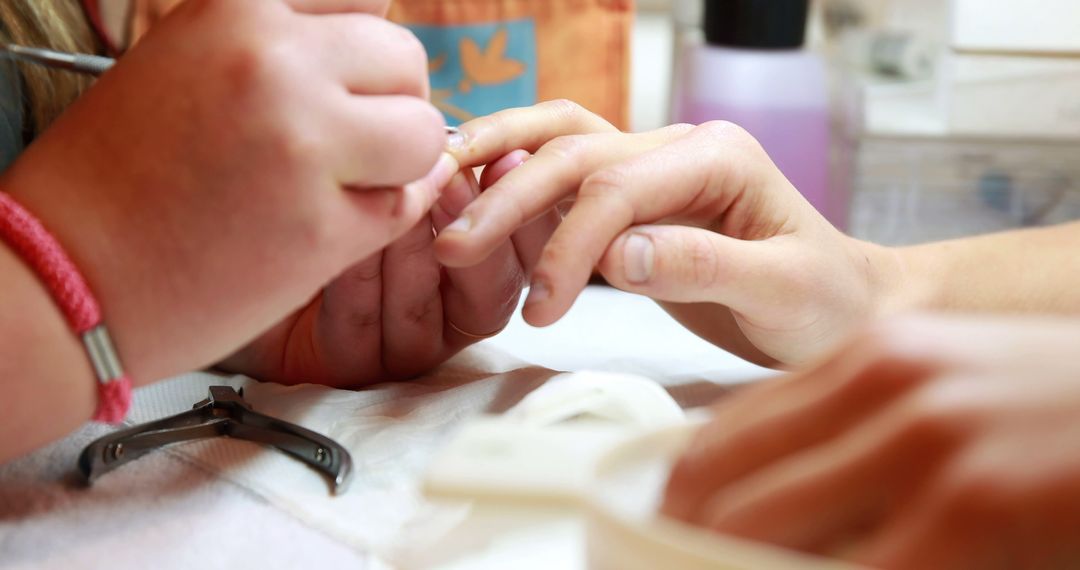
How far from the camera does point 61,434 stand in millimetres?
366

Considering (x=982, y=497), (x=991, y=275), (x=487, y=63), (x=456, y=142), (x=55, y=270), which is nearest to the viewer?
(x=982, y=497)

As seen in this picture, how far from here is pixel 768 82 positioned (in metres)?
0.99

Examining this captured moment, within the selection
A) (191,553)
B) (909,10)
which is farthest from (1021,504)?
(909,10)

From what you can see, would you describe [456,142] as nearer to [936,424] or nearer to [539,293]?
[539,293]

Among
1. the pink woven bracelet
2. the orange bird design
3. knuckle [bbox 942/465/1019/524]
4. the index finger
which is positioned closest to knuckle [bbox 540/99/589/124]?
the index finger

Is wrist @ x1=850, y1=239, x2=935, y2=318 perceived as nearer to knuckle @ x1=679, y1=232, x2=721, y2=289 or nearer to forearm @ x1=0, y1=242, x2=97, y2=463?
knuckle @ x1=679, y1=232, x2=721, y2=289

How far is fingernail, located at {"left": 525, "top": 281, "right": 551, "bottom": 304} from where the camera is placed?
413mm

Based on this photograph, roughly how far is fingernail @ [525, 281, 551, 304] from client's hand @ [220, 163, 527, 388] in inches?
A: 3.1

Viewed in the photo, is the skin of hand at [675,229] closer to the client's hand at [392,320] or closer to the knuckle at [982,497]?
the client's hand at [392,320]

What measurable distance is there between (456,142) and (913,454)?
292mm

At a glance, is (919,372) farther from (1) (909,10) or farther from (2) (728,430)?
(1) (909,10)

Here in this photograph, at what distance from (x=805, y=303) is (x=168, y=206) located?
0.26m

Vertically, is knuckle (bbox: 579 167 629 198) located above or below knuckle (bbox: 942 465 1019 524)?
below

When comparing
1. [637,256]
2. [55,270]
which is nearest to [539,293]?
[637,256]
